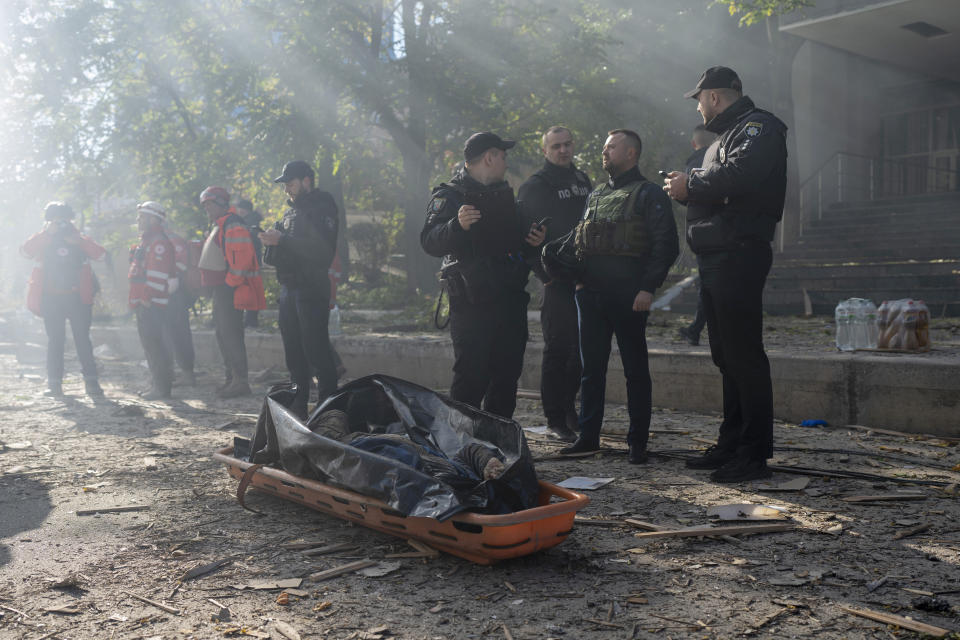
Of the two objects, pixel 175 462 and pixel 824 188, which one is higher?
pixel 824 188

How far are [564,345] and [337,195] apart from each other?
13203mm

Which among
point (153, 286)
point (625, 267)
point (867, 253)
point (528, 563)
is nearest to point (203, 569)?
point (528, 563)

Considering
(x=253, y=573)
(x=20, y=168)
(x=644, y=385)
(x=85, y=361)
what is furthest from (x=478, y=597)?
(x=20, y=168)

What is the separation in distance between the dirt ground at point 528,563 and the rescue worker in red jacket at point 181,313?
4551mm

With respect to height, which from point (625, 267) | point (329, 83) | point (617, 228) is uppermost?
point (329, 83)

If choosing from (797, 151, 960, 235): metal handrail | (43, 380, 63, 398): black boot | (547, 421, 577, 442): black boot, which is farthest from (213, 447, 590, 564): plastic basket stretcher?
(797, 151, 960, 235): metal handrail

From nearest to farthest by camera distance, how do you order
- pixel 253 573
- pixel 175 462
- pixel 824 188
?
pixel 253 573
pixel 175 462
pixel 824 188

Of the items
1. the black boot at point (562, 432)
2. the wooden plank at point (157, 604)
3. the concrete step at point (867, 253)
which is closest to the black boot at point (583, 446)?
the black boot at point (562, 432)

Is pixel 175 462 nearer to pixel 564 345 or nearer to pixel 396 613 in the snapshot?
pixel 564 345

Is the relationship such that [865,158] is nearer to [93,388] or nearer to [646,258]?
[646,258]

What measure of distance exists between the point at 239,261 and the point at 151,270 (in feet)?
4.89

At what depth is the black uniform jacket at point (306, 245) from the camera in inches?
277

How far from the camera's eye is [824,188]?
19.9 metres

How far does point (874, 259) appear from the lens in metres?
14.5
